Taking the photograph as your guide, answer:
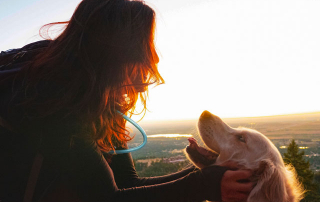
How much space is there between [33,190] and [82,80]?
3.03 feet

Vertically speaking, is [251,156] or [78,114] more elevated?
[78,114]

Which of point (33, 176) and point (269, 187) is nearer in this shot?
point (33, 176)

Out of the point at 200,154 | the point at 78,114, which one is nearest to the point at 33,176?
the point at 78,114

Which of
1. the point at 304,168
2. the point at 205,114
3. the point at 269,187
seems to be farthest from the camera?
the point at 304,168

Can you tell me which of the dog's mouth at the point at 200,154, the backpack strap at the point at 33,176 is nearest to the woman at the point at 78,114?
the backpack strap at the point at 33,176

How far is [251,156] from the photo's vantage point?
2.53m

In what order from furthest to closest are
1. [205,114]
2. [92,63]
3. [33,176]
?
[205,114], [92,63], [33,176]

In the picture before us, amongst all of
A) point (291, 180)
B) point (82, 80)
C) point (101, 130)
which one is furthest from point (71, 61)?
point (291, 180)

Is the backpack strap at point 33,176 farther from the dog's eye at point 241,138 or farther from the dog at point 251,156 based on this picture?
the dog's eye at point 241,138

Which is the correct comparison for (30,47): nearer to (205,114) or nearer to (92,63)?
(92,63)

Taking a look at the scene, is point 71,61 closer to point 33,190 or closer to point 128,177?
point 33,190

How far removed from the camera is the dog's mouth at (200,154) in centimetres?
268

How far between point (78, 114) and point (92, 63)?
451mm

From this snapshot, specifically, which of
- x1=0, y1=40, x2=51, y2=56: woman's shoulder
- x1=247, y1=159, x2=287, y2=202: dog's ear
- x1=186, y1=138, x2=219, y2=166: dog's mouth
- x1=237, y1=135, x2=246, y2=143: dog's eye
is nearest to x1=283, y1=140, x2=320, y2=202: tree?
x1=237, y1=135, x2=246, y2=143: dog's eye
